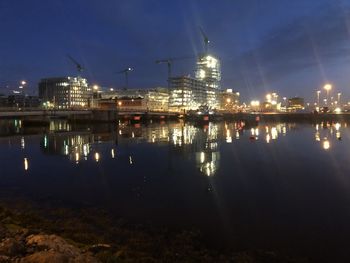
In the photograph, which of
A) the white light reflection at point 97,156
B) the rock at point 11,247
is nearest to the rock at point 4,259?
the rock at point 11,247

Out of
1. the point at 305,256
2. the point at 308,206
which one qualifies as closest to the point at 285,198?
the point at 308,206

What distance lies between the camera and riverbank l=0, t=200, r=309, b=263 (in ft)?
29.9

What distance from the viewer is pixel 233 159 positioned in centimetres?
3241

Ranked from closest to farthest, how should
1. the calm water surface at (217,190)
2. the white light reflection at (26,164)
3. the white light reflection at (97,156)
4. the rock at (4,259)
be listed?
the rock at (4,259) → the calm water surface at (217,190) → the white light reflection at (26,164) → the white light reflection at (97,156)

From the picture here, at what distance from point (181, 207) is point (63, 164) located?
1679 centimetres

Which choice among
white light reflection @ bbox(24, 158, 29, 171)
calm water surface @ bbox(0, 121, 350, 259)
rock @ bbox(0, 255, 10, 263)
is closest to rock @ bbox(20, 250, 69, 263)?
rock @ bbox(0, 255, 10, 263)

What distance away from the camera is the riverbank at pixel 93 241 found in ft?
29.9

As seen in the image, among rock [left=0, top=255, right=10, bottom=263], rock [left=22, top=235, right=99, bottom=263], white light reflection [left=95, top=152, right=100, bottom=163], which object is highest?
rock [left=0, top=255, right=10, bottom=263]

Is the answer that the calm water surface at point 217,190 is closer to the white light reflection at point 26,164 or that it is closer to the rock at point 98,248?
the white light reflection at point 26,164

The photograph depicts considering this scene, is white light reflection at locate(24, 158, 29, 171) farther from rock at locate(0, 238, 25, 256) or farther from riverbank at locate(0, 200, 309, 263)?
rock at locate(0, 238, 25, 256)

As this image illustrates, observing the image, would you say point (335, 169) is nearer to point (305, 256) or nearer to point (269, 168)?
point (269, 168)

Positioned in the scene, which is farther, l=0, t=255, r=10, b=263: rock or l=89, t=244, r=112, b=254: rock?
l=89, t=244, r=112, b=254: rock

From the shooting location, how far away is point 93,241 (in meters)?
11.4

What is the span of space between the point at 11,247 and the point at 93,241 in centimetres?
292
